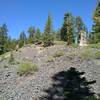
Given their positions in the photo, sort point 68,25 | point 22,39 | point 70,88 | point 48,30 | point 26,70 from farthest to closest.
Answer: point 22,39
point 48,30
point 68,25
point 26,70
point 70,88

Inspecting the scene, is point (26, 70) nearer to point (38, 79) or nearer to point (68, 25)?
point (38, 79)

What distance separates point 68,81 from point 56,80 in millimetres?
1579

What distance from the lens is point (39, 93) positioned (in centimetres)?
2298

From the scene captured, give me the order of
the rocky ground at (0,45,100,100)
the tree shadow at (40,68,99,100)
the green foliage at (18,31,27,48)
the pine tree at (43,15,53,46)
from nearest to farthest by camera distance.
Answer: the tree shadow at (40,68,99,100)
the rocky ground at (0,45,100,100)
the pine tree at (43,15,53,46)
the green foliage at (18,31,27,48)

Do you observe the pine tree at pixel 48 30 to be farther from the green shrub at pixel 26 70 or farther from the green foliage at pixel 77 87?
the green foliage at pixel 77 87

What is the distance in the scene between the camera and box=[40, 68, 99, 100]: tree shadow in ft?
70.3

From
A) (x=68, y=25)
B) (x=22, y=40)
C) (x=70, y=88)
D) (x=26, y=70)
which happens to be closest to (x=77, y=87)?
(x=70, y=88)

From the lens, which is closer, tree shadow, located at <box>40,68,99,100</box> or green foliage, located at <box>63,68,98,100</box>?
green foliage, located at <box>63,68,98,100</box>

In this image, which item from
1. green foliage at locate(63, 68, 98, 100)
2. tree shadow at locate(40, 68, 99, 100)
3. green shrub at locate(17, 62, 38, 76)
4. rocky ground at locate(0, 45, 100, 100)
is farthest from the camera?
green shrub at locate(17, 62, 38, 76)

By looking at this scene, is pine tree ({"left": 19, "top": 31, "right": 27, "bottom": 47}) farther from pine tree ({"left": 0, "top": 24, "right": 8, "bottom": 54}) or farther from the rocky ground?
the rocky ground

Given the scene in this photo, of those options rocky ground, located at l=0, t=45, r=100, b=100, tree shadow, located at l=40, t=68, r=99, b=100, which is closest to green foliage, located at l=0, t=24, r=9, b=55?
rocky ground, located at l=0, t=45, r=100, b=100

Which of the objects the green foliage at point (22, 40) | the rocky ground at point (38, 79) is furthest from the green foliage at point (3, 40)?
the rocky ground at point (38, 79)

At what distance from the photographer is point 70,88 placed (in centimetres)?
2278

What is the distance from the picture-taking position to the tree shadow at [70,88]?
21422mm
